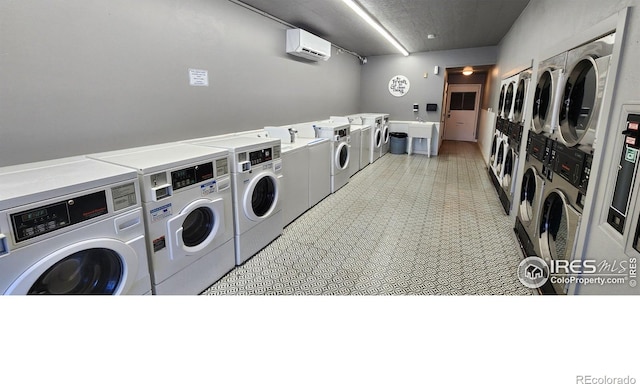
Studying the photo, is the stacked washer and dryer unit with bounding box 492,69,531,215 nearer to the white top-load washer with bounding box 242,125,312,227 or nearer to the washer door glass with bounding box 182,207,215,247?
the white top-load washer with bounding box 242,125,312,227

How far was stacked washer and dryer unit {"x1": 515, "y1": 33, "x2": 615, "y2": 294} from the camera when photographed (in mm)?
1655

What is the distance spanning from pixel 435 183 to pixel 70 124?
4854 mm

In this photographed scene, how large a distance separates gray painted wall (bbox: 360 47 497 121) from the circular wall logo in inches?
234

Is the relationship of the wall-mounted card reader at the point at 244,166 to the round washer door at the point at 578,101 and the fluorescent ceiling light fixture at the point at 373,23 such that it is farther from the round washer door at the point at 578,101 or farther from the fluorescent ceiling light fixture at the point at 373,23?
the fluorescent ceiling light fixture at the point at 373,23

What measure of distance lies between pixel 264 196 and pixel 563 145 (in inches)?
93.1

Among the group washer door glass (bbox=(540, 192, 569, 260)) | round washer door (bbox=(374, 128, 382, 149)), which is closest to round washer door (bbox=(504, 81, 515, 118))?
washer door glass (bbox=(540, 192, 569, 260))

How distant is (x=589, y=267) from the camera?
5.31 ft

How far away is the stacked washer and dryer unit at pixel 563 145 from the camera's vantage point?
1.66 metres

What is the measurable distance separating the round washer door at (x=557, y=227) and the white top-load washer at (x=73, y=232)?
2468 millimetres

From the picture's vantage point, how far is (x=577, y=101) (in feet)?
6.53

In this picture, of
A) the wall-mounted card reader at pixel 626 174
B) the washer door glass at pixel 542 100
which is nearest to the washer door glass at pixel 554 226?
the wall-mounted card reader at pixel 626 174

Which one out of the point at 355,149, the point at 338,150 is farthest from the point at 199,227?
the point at 355,149

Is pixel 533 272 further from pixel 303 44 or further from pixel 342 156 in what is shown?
pixel 303 44
